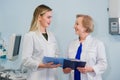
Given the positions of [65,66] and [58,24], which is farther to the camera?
[58,24]

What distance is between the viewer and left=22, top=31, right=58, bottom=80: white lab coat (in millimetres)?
2053

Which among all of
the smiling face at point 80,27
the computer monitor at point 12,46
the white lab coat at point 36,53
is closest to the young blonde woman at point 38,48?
the white lab coat at point 36,53

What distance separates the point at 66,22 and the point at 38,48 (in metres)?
0.73

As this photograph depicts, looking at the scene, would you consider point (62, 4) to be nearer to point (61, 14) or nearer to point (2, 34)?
point (61, 14)

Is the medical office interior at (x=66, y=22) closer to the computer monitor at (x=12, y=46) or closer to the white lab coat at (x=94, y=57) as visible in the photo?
the computer monitor at (x=12, y=46)

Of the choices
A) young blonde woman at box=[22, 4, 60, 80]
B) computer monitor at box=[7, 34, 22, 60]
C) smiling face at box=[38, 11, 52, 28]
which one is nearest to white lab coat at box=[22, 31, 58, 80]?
young blonde woman at box=[22, 4, 60, 80]

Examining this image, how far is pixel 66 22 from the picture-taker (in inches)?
107

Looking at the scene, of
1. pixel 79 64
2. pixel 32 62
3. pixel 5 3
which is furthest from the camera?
pixel 5 3

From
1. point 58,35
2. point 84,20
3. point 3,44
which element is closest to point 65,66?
point 84,20

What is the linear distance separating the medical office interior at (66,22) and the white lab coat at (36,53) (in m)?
0.51

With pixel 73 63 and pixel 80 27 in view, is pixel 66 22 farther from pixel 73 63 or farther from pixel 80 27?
pixel 73 63

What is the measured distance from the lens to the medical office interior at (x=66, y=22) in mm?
2561

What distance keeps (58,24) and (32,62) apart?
83 cm

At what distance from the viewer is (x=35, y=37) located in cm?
210
